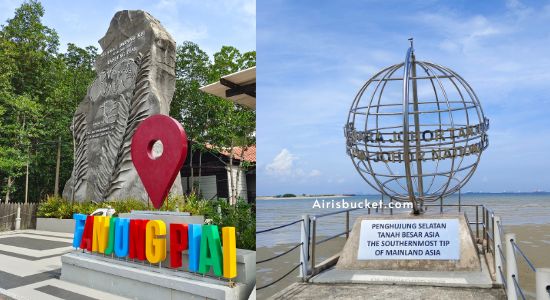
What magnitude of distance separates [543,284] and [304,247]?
313cm

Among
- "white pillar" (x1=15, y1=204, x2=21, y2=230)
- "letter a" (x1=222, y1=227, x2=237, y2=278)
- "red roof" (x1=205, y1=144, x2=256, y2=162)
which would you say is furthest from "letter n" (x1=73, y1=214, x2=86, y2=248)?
"red roof" (x1=205, y1=144, x2=256, y2=162)

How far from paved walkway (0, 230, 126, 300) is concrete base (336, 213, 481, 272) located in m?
3.00

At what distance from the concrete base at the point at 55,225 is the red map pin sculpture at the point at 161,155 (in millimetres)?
8204

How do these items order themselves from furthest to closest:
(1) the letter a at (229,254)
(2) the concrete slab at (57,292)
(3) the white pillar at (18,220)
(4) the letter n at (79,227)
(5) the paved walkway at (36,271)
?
(3) the white pillar at (18,220), (4) the letter n at (79,227), (5) the paved walkway at (36,271), (2) the concrete slab at (57,292), (1) the letter a at (229,254)

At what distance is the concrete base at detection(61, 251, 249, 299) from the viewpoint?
4.43 metres

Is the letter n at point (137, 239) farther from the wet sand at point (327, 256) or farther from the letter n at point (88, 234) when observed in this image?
the wet sand at point (327, 256)

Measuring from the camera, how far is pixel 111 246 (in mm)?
5891

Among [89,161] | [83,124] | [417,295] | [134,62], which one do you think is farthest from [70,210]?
[417,295]

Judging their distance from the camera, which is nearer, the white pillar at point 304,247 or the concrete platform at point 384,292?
the concrete platform at point 384,292

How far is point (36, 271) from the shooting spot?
7320mm

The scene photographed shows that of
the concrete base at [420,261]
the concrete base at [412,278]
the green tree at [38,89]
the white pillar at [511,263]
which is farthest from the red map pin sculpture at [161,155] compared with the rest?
the green tree at [38,89]

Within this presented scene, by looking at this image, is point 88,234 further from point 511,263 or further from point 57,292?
point 511,263

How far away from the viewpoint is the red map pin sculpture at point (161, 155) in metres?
5.48

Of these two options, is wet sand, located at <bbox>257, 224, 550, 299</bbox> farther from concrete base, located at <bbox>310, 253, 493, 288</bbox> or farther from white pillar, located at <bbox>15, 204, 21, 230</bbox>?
white pillar, located at <bbox>15, 204, 21, 230</bbox>
